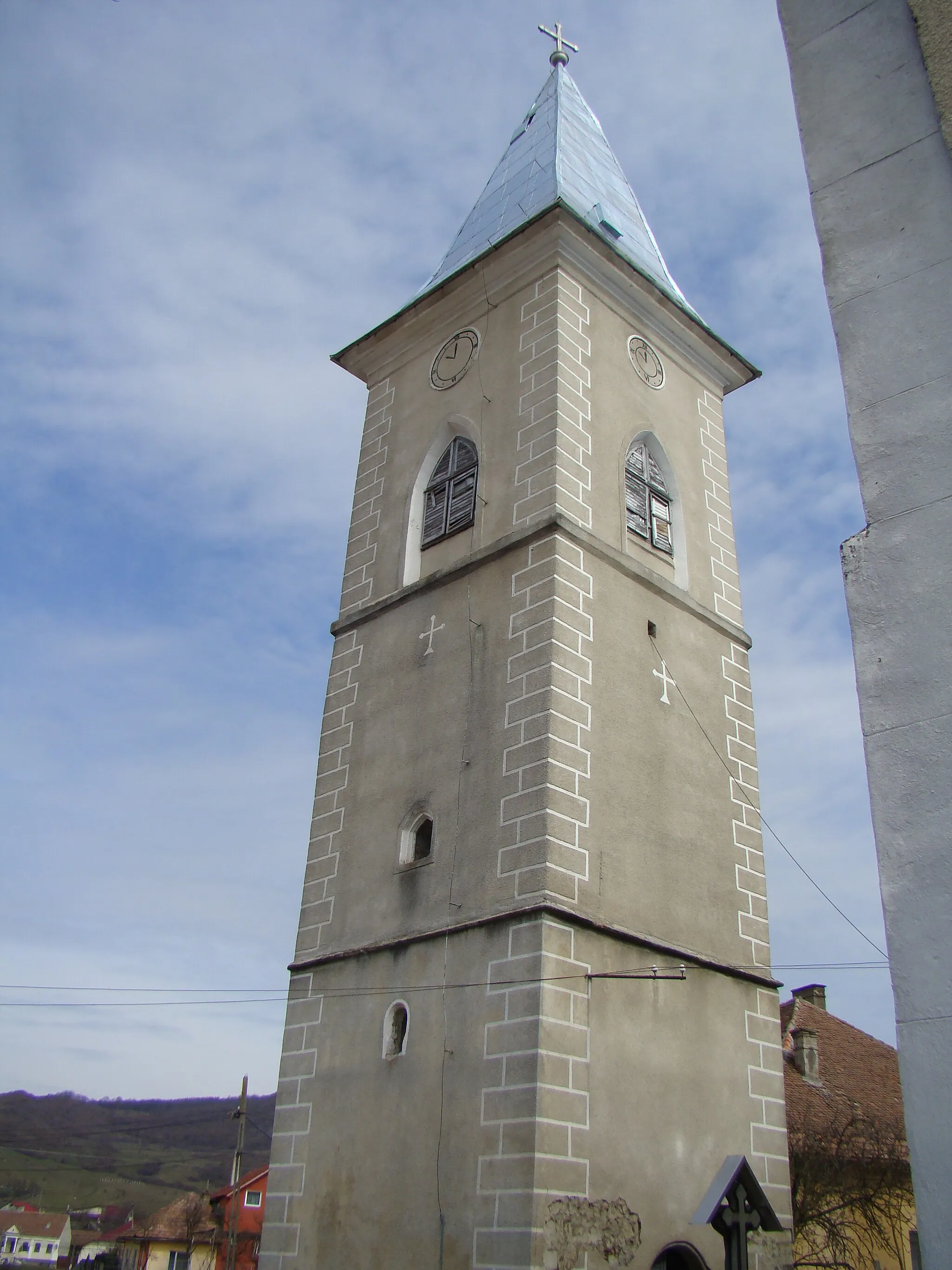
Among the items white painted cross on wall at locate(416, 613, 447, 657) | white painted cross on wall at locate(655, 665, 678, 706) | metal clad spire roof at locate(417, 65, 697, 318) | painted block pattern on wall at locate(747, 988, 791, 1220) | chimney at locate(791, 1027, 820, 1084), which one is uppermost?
metal clad spire roof at locate(417, 65, 697, 318)

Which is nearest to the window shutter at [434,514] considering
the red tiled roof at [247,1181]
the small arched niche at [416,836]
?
the small arched niche at [416,836]

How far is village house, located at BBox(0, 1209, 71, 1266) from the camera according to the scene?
95312mm

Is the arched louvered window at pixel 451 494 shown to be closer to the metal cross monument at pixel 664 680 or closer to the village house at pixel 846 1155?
the metal cross monument at pixel 664 680

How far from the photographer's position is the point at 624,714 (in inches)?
472

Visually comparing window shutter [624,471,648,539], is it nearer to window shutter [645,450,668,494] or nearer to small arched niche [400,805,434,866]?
window shutter [645,450,668,494]

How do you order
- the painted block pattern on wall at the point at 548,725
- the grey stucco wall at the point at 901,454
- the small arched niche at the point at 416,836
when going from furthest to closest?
the small arched niche at the point at 416,836 → the painted block pattern on wall at the point at 548,725 → the grey stucco wall at the point at 901,454

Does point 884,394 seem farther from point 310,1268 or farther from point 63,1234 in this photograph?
point 63,1234

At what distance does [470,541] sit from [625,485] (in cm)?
206

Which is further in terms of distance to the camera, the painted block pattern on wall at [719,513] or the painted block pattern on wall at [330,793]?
the painted block pattern on wall at [719,513]

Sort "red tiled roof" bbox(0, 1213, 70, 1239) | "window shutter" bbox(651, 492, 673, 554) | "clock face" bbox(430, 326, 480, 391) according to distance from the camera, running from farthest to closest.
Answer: "red tiled roof" bbox(0, 1213, 70, 1239)
"clock face" bbox(430, 326, 480, 391)
"window shutter" bbox(651, 492, 673, 554)

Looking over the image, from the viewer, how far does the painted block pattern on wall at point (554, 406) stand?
12.9 m

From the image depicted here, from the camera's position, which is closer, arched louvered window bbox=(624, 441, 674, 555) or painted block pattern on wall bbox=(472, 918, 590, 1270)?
painted block pattern on wall bbox=(472, 918, 590, 1270)

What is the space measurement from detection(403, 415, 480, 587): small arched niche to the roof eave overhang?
→ 224cm

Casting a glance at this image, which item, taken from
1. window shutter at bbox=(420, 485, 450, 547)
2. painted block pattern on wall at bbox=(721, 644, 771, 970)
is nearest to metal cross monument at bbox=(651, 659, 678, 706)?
painted block pattern on wall at bbox=(721, 644, 771, 970)
